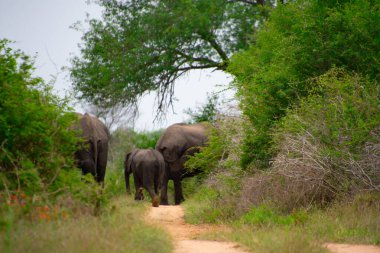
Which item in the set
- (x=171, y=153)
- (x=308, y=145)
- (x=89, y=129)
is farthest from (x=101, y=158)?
(x=171, y=153)

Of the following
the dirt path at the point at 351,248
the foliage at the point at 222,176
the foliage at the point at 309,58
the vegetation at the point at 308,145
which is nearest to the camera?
the dirt path at the point at 351,248

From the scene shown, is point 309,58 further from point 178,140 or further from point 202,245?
point 178,140

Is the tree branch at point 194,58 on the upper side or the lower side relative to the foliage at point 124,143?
upper

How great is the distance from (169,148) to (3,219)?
14.4m

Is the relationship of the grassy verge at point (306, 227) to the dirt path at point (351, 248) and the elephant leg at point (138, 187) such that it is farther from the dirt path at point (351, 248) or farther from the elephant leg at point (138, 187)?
the elephant leg at point (138, 187)

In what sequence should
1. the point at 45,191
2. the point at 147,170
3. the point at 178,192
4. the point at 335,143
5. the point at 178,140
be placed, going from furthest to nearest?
the point at 178,140 → the point at 178,192 → the point at 147,170 → the point at 335,143 → the point at 45,191

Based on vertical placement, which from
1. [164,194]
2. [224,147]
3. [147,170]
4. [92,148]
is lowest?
[164,194]

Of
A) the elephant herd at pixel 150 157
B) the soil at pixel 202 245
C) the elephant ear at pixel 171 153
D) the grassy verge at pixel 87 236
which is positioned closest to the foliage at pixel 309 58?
the soil at pixel 202 245

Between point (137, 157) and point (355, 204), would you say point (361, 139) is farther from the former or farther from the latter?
point (137, 157)

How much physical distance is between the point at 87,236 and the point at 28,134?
2824 millimetres

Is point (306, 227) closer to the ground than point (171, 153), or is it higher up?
closer to the ground

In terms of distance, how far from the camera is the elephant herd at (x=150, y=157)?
15.9 metres

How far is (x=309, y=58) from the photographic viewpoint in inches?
624

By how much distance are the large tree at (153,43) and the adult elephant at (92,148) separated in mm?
9611
